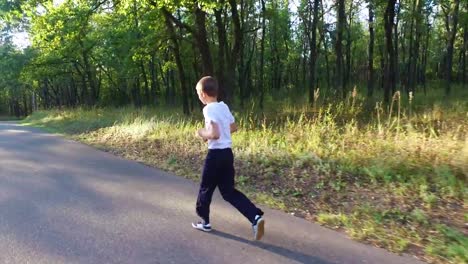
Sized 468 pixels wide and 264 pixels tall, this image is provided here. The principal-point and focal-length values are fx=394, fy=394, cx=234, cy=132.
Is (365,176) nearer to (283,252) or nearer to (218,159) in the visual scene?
(283,252)

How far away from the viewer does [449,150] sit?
619cm

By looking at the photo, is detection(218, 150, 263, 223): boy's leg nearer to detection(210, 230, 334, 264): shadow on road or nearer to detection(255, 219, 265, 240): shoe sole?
detection(255, 219, 265, 240): shoe sole

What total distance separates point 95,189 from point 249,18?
67.4 feet

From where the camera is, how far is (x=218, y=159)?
14.9ft

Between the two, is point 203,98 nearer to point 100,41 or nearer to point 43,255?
point 43,255

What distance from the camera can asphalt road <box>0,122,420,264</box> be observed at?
4000 mm

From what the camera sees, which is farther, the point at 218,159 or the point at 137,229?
the point at 137,229

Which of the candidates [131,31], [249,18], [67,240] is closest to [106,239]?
[67,240]

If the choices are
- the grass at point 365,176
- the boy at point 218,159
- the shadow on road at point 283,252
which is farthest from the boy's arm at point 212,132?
the grass at point 365,176

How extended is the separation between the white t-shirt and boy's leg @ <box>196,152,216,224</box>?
182mm

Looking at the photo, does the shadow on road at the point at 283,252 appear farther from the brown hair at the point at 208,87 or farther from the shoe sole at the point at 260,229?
the brown hair at the point at 208,87

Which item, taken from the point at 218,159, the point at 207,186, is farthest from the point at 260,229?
the point at 218,159

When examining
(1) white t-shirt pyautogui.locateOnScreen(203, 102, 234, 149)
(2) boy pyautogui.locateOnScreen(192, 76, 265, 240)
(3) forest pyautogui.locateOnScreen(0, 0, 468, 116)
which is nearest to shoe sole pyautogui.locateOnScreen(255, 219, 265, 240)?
(2) boy pyautogui.locateOnScreen(192, 76, 265, 240)

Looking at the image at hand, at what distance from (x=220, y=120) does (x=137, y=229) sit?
167 centimetres
